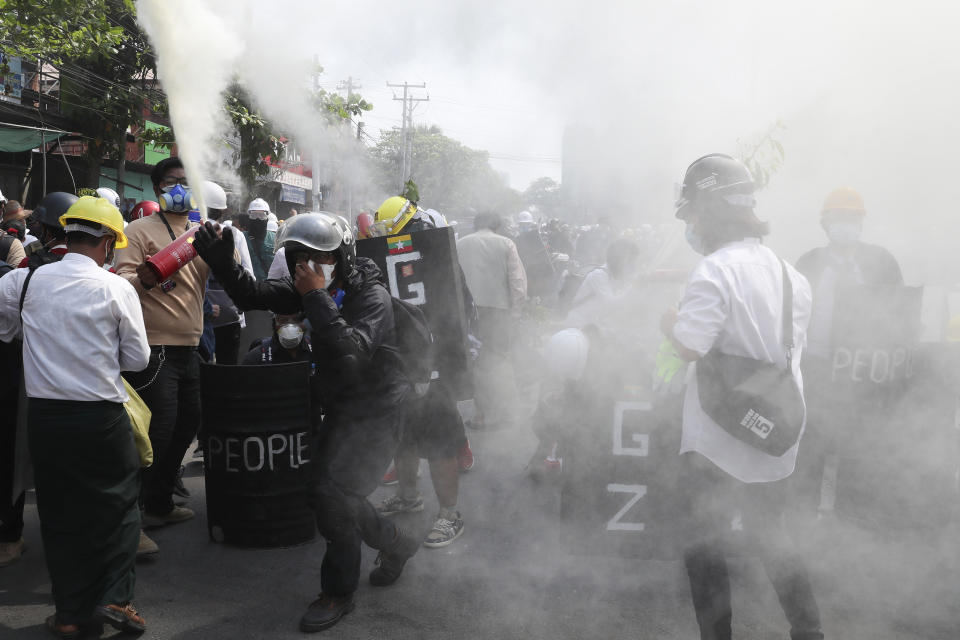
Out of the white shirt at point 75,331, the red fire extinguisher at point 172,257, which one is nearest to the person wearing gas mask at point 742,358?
the red fire extinguisher at point 172,257

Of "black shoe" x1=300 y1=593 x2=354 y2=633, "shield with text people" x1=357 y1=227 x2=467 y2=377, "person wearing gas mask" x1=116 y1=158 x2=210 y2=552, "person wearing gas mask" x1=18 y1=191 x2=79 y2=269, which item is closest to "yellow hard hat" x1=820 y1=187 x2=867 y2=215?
"shield with text people" x1=357 y1=227 x2=467 y2=377

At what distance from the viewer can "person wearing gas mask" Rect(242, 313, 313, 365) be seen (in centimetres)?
431

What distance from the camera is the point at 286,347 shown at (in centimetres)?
450

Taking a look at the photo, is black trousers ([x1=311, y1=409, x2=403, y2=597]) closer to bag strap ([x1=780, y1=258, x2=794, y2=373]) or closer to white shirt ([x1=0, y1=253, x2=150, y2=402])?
white shirt ([x1=0, y1=253, x2=150, y2=402])

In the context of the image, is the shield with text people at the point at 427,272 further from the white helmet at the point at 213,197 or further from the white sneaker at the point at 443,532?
the white sneaker at the point at 443,532

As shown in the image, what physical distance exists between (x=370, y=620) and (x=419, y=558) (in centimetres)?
73

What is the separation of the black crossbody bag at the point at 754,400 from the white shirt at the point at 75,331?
2.24 meters

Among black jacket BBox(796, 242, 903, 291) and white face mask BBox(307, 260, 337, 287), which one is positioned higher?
black jacket BBox(796, 242, 903, 291)

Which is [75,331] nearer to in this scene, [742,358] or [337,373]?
[337,373]

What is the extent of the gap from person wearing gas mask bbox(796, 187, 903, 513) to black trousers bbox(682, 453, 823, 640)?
1.27 m

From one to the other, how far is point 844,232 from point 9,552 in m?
4.57

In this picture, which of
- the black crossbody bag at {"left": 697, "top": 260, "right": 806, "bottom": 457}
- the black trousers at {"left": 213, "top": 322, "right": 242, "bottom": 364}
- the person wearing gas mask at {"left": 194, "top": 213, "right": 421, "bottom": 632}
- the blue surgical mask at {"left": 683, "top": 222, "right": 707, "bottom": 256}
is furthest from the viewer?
the black trousers at {"left": 213, "top": 322, "right": 242, "bottom": 364}

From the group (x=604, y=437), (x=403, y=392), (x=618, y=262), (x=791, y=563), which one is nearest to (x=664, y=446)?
(x=604, y=437)

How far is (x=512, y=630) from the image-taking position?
324 centimetres
